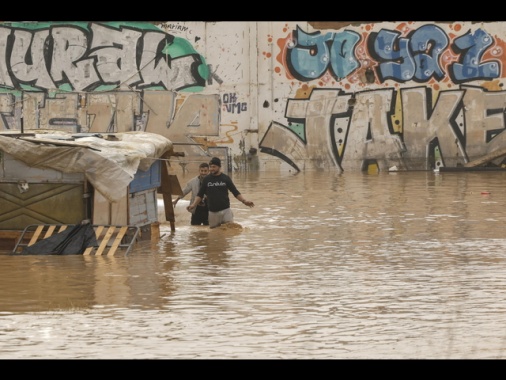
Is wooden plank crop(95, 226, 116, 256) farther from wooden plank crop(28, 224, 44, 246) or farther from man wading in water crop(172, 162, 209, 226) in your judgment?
man wading in water crop(172, 162, 209, 226)

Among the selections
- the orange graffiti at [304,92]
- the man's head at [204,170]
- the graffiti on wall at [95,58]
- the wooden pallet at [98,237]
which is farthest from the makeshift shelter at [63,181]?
the orange graffiti at [304,92]

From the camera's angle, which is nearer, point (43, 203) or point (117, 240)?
point (117, 240)

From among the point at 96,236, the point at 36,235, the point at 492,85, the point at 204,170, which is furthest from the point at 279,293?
the point at 492,85

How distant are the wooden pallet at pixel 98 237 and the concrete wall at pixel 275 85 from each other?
21903 mm

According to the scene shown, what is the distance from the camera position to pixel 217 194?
21188 mm

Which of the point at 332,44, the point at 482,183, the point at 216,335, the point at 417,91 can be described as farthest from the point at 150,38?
the point at 216,335

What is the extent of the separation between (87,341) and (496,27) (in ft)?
103

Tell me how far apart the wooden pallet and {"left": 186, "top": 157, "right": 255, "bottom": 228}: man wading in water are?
249 cm

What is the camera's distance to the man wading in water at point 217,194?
69.2 ft

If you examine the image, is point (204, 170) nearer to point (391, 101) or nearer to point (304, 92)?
point (304, 92)

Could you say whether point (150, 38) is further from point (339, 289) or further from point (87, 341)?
point (87, 341)

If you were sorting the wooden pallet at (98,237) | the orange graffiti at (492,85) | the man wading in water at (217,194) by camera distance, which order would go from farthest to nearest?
the orange graffiti at (492,85), the man wading in water at (217,194), the wooden pallet at (98,237)

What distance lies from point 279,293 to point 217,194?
6.86 meters

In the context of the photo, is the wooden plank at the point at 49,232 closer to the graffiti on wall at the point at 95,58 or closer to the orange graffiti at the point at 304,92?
the graffiti on wall at the point at 95,58
